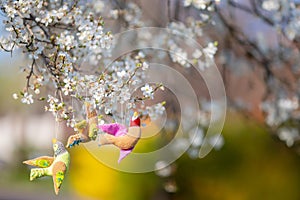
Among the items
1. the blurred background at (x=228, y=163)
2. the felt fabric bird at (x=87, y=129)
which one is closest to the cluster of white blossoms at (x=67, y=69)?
the felt fabric bird at (x=87, y=129)

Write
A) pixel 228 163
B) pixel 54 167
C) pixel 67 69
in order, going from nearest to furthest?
1. pixel 54 167
2. pixel 67 69
3. pixel 228 163

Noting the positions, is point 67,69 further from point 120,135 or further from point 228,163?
point 228,163

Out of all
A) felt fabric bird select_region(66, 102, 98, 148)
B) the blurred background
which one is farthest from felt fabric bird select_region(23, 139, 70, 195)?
the blurred background

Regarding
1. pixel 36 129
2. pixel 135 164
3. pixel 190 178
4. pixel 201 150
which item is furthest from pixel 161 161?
pixel 36 129

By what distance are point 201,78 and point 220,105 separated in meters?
0.15

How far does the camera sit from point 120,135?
0.80 m

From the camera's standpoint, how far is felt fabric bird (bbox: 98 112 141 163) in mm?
799

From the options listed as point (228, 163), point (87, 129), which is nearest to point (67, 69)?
point (87, 129)

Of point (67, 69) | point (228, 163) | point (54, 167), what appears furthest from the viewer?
point (228, 163)

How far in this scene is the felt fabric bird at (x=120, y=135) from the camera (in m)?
0.80

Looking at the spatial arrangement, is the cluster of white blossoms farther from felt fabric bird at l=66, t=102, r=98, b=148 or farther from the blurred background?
the blurred background

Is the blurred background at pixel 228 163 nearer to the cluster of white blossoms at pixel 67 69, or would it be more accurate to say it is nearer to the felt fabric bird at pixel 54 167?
the cluster of white blossoms at pixel 67 69

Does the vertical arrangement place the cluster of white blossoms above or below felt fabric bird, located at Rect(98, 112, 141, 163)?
above

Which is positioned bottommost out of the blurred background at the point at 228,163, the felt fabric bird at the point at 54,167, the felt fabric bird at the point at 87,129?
the blurred background at the point at 228,163
